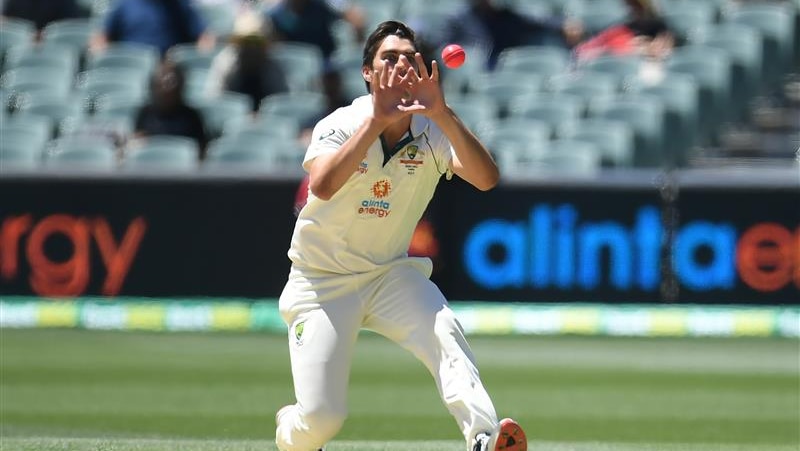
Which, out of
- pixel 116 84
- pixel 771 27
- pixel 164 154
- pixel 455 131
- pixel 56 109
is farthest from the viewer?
pixel 771 27

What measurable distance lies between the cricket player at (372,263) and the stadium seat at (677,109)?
28.8 feet

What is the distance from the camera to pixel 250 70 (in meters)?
14.4

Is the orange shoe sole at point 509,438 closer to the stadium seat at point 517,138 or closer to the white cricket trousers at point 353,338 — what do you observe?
the white cricket trousers at point 353,338

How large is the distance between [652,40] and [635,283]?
2.98m

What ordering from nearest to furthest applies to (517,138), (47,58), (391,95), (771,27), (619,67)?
(391,95), (517,138), (619,67), (771,27), (47,58)

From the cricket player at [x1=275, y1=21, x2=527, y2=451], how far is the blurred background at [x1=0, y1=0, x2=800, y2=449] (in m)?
3.52


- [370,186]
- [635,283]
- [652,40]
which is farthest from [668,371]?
[370,186]

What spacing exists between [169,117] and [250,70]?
1183 mm

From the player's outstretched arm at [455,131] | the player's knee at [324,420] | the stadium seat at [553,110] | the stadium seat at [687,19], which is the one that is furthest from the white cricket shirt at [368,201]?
the stadium seat at [687,19]

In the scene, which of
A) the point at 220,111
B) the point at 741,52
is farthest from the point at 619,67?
the point at 220,111

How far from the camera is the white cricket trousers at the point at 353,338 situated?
537 centimetres

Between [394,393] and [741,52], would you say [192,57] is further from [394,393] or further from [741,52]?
[394,393]

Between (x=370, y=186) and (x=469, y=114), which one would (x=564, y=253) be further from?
(x=370, y=186)

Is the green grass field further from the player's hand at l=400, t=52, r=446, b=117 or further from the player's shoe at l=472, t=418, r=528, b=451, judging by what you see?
the player's hand at l=400, t=52, r=446, b=117
